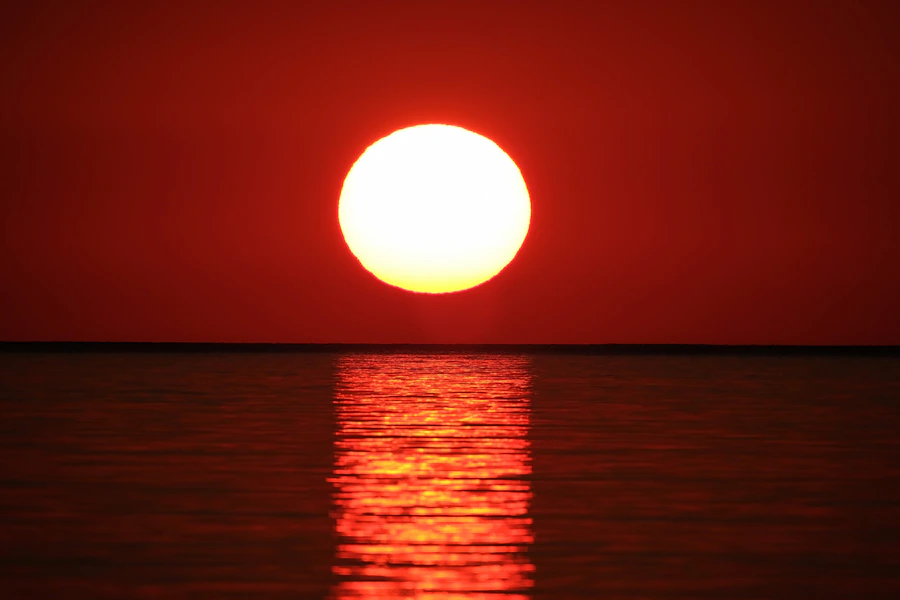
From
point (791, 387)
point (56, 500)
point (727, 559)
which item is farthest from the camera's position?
point (791, 387)

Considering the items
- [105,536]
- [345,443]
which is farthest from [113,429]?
[105,536]

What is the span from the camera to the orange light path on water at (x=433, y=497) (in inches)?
148

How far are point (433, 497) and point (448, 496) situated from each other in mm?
68

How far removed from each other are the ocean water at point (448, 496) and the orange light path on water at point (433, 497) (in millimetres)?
17

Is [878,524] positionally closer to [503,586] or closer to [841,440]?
[503,586]

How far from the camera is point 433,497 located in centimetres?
528

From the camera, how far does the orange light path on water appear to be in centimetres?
375

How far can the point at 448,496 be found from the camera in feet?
17.3

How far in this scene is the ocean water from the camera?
3.78 m

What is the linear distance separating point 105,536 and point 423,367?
41.6 feet

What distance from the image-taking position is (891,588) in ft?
12.0

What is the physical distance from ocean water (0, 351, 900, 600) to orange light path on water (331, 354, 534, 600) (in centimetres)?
2

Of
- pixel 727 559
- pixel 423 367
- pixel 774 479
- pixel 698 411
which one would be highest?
pixel 423 367

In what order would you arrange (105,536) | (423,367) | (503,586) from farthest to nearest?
(423,367) → (105,536) → (503,586)
